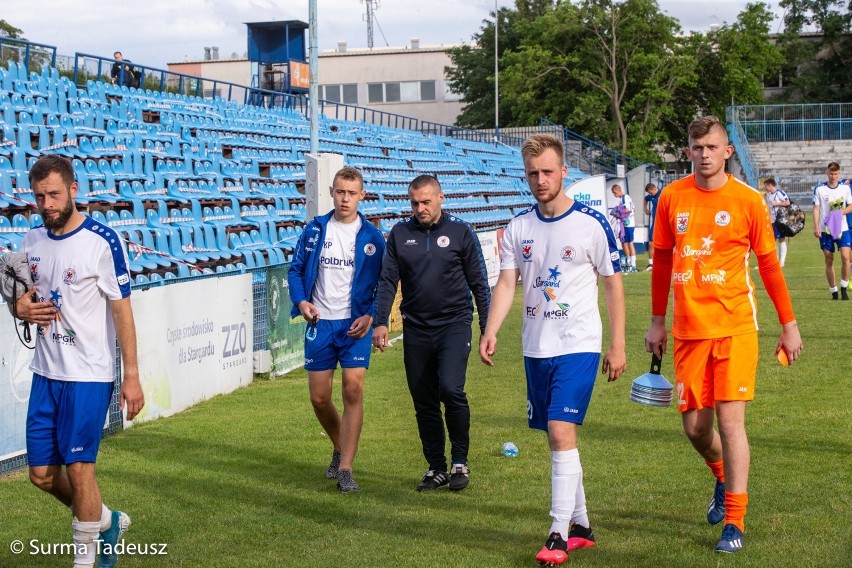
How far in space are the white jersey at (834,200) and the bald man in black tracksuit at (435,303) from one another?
477 inches

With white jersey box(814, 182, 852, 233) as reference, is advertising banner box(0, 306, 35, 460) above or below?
below

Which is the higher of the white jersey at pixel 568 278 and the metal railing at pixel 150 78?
the metal railing at pixel 150 78

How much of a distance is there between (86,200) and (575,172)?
97.7 feet

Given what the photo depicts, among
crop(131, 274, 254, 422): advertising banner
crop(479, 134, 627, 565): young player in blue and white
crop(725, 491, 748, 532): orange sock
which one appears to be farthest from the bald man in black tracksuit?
crop(131, 274, 254, 422): advertising banner

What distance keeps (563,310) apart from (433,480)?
2140 mm

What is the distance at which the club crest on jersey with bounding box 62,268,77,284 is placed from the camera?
17.0 feet

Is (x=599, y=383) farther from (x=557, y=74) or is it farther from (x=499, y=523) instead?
(x=557, y=74)

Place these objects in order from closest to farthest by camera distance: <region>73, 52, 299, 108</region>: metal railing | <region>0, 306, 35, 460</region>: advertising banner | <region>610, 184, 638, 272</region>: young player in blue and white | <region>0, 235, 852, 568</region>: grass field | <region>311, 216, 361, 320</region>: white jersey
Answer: <region>0, 235, 852, 568</region>: grass field → <region>311, 216, 361, 320</region>: white jersey → <region>0, 306, 35, 460</region>: advertising banner → <region>73, 52, 299, 108</region>: metal railing → <region>610, 184, 638, 272</region>: young player in blue and white

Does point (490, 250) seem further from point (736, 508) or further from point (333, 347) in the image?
point (736, 508)

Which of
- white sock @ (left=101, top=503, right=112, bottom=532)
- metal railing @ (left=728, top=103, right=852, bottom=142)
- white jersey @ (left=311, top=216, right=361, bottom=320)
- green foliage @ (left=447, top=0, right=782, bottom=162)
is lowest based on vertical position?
white sock @ (left=101, top=503, right=112, bottom=532)

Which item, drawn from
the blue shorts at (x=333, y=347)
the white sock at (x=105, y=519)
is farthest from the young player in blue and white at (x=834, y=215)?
the white sock at (x=105, y=519)

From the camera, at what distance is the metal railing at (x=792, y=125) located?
5916cm

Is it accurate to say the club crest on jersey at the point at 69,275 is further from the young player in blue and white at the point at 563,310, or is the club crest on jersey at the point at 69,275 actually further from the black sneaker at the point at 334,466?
the black sneaker at the point at 334,466

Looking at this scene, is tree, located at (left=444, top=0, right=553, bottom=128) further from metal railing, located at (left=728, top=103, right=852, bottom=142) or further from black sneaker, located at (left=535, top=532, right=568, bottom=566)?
black sneaker, located at (left=535, top=532, right=568, bottom=566)
